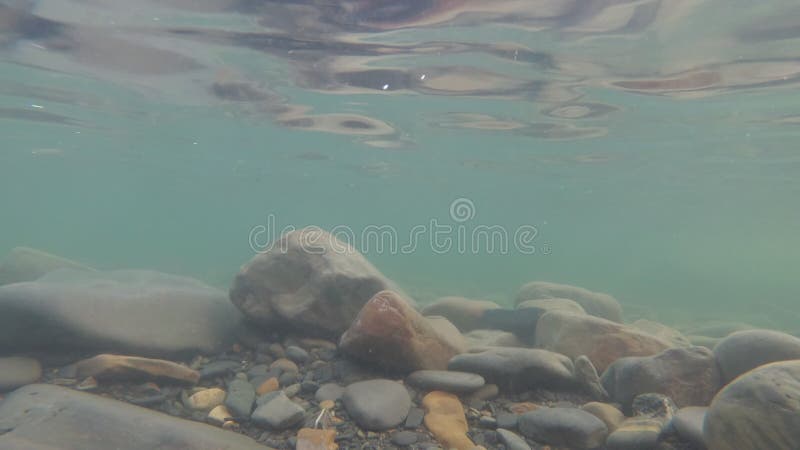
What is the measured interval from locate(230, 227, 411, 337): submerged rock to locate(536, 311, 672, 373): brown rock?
6.83ft

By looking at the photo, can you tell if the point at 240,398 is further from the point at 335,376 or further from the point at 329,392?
the point at 335,376

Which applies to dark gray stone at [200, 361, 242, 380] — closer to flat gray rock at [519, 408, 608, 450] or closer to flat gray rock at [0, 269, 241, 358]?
flat gray rock at [0, 269, 241, 358]

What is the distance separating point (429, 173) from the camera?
36.4m

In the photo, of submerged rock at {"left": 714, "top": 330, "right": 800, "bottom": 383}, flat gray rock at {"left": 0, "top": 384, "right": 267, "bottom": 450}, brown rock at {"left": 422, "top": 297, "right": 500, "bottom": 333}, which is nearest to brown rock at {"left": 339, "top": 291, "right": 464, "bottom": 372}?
flat gray rock at {"left": 0, "top": 384, "right": 267, "bottom": 450}

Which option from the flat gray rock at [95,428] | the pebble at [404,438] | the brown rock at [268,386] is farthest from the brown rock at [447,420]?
the brown rock at [268,386]

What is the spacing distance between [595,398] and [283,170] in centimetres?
3673

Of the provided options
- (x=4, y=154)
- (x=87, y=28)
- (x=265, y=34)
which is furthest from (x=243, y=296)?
(x=4, y=154)

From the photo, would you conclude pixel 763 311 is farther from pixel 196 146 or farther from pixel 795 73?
pixel 196 146

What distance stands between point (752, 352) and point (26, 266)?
46.7ft

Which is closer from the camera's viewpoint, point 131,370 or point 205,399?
point 205,399

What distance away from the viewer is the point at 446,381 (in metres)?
4.17

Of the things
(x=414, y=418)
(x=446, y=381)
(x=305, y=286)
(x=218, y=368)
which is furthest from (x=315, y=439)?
(x=305, y=286)

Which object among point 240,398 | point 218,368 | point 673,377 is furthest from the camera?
point 218,368

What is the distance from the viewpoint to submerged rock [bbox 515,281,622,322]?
1101 cm
